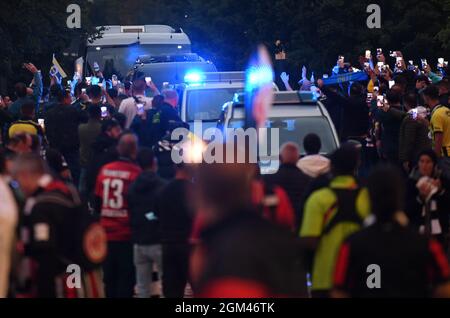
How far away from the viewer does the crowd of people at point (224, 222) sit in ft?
21.5

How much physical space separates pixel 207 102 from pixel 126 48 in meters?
14.4

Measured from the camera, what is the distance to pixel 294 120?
1652cm

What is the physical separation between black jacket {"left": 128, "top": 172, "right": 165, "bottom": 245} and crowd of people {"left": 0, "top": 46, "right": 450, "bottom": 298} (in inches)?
0.4

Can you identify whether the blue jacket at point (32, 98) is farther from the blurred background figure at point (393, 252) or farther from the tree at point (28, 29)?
the blurred background figure at point (393, 252)

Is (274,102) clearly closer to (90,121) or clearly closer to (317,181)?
(90,121)

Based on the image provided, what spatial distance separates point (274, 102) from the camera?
665 inches

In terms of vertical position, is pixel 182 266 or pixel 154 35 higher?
pixel 154 35

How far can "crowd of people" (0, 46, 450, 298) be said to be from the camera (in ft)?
21.5

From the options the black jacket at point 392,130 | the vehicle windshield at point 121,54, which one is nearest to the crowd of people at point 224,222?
the black jacket at point 392,130

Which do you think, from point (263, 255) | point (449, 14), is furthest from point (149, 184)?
point (449, 14)

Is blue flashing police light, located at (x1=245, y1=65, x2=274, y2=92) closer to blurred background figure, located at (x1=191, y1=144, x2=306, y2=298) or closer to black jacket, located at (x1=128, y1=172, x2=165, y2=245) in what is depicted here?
black jacket, located at (x1=128, y1=172, x2=165, y2=245)

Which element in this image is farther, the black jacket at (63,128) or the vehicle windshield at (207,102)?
the vehicle windshield at (207,102)

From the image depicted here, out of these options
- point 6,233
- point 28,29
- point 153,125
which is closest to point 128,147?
point 6,233
